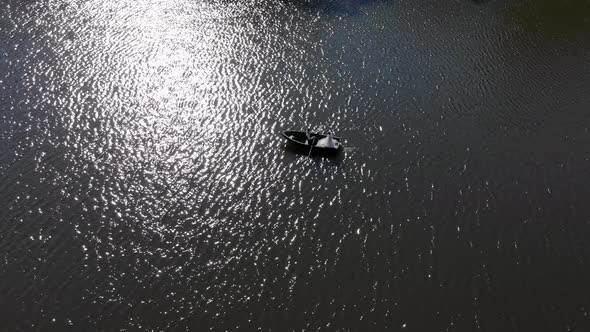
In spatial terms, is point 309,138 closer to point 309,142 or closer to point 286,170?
point 309,142

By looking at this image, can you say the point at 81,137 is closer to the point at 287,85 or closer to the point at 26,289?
the point at 26,289

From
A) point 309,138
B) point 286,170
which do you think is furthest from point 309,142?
point 286,170

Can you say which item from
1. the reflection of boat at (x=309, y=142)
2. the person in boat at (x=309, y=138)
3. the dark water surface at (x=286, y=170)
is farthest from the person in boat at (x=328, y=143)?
the dark water surface at (x=286, y=170)

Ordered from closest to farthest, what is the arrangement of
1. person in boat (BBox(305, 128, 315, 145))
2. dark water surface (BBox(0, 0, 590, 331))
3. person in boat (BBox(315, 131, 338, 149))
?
1. dark water surface (BBox(0, 0, 590, 331))
2. person in boat (BBox(315, 131, 338, 149))
3. person in boat (BBox(305, 128, 315, 145))

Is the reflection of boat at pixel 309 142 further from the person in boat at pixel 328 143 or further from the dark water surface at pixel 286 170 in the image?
the dark water surface at pixel 286 170

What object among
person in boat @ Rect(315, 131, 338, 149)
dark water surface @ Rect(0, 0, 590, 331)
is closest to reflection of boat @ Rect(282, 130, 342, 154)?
person in boat @ Rect(315, 131, 338, 149)

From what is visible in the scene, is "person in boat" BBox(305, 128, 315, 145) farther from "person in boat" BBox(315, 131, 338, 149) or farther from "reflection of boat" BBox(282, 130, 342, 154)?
"person in boat" BBox(315, 131, 338, 149)

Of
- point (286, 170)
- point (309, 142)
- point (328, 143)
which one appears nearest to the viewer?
point (286, 170)
